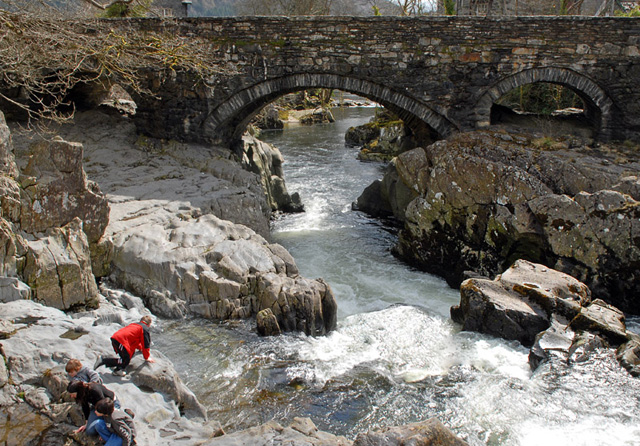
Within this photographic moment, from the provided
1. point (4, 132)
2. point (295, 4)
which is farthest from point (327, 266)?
point (295, 4)

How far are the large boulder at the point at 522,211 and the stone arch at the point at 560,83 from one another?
2.69ft

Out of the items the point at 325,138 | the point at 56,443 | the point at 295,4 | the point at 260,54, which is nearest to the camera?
the point at 56,443

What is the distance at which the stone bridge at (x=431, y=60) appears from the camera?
12859mm

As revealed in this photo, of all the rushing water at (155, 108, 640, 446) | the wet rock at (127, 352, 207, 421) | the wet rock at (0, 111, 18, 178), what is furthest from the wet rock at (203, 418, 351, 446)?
the wet rock at (0, 111, 18, 178)

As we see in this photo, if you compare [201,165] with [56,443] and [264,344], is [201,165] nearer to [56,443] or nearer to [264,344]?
[264,344]

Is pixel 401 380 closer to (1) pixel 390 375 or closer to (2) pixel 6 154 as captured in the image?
(1) pixel 390 375

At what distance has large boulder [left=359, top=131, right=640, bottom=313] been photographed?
10.3 meters

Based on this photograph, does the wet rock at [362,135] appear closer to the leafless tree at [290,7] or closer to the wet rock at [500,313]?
the leafless tree at [290,7]

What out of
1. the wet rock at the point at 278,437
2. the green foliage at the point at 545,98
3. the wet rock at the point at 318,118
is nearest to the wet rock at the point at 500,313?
the wet rock at the point at 278,437

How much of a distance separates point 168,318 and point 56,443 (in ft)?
11.9

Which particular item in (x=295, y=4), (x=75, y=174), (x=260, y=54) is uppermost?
A: (x=295, y=4)

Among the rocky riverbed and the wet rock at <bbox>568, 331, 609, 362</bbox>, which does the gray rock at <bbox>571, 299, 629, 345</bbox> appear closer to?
the wet rock at <bbox>568, 331, 609, 362</bbox>

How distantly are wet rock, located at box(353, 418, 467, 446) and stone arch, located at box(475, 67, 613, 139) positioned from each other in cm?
1051

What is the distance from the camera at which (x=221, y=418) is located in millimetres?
6020
